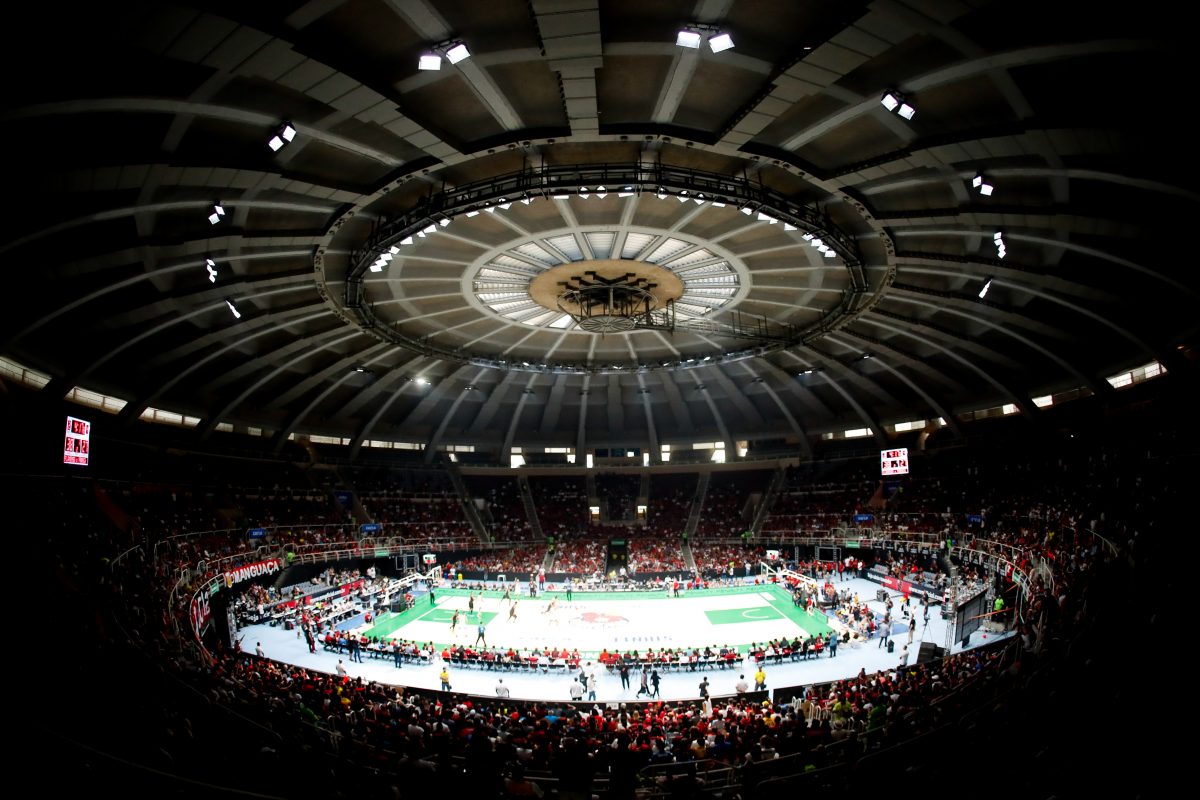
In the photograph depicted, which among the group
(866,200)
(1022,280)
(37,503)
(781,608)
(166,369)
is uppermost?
(866,200)

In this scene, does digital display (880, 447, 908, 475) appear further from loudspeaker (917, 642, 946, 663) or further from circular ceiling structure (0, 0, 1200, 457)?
loudspeaker (917, 642, 946, 663)

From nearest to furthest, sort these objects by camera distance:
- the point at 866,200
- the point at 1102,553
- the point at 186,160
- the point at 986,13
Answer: the point at 986,13 < the point at 186,160 < the point at 866,200 < the point at 1102,553

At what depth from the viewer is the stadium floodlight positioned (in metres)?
11.5

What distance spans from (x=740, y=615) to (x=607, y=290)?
20.5 meters

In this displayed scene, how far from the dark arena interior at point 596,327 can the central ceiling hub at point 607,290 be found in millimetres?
262

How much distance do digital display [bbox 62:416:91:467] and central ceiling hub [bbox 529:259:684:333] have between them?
2288 cm

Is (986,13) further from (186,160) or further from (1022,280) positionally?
(186,160)

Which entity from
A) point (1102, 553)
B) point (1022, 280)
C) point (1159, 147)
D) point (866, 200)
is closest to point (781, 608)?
point (1102, 553)

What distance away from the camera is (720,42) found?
11625 mm

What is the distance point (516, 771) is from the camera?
10.0m

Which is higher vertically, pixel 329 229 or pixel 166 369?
pixel 329 229

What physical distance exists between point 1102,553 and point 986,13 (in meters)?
20.5

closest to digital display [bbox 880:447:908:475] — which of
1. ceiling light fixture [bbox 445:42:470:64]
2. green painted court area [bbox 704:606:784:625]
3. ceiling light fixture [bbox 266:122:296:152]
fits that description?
green painted court area [bbox 704:606:784:625]

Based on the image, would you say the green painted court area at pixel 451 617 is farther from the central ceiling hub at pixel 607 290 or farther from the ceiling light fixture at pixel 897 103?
the ceiling light fixture at pixel 897 103
